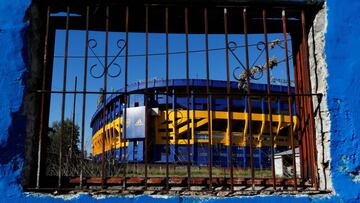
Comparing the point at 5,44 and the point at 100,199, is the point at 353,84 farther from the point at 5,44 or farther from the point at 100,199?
the point at 5,44

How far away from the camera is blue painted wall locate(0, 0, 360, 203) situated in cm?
231

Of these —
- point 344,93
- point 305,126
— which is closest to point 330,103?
point 344,93

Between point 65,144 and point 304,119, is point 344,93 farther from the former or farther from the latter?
point 65,144

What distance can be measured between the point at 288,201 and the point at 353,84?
0.94m

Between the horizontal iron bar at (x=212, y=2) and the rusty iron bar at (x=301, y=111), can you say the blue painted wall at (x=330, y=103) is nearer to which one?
the horizontal iron bar at (x=212, y=2)

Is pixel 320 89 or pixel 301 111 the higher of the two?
pixel 320 89

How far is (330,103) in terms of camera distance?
2.55 meters

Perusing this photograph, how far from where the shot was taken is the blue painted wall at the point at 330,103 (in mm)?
2311

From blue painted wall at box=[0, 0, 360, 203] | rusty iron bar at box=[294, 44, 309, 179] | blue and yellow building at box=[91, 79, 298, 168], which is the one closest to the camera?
blue painted wall at box=[0, 0, 360, 203]

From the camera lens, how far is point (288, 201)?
7.80 ft

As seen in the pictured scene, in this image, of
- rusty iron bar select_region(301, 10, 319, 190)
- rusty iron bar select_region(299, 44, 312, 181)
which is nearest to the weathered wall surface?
rusty iron bar select_region(301, 10, 319, 190)

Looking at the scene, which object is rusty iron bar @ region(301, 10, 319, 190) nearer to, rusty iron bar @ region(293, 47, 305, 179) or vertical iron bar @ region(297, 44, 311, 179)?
vertical iron bar @ region(297, 44, 311, 179)

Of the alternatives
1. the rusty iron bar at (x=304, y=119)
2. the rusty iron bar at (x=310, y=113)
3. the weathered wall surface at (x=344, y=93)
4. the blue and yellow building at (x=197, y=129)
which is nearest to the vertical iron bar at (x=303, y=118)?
the rusty iron bar at (x=304, y=119)

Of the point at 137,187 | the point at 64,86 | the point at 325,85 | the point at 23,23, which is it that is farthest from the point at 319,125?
the point at 23,23
